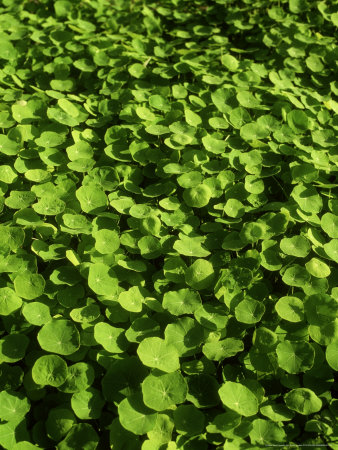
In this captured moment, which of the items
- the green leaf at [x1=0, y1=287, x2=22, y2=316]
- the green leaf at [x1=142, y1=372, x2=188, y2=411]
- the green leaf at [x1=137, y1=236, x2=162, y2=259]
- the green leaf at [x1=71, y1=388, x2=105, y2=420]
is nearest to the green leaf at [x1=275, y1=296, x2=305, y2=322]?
the green leaf at [x1=142, y1=372, x2=188, y2=411]

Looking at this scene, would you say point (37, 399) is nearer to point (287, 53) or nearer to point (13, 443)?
point (13, 443)

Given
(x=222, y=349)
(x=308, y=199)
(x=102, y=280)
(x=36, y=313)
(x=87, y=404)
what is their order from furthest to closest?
(x=308, y=199) → (x=102, y=280) → (x=36, y=313) → (x=222, y=349) → (x=87, y=404)

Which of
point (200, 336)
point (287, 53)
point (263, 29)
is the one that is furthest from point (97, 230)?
point (263, 29)

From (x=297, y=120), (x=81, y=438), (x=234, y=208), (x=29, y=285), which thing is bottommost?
(x=81, y=438)

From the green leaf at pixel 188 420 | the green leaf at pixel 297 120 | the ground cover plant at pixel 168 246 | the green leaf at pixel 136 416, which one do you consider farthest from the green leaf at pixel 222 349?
the green leaf at pixel 297 120

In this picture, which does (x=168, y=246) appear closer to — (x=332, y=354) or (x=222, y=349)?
(x=222, y=349)

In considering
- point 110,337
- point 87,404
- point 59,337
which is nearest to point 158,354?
point 110,337

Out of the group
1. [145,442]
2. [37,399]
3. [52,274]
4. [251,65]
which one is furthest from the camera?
[251,65]
